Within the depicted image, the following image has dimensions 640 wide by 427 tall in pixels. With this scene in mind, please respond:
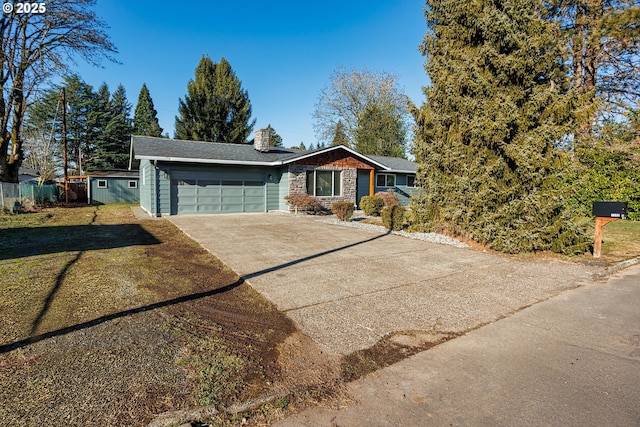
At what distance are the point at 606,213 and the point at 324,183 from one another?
11.7 metres

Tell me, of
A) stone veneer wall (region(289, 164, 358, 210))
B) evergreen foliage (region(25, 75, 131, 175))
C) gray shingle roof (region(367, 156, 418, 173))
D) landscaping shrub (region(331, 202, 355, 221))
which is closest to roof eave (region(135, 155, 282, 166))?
stone veneer wall (region(289, 164, 358, 210))

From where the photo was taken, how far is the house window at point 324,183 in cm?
1653

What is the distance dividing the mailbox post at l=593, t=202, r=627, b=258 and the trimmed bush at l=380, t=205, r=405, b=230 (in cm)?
484

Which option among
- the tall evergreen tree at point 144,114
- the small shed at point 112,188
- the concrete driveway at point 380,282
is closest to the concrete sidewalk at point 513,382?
the concrete driveway at point 380,282

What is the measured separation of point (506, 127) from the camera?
756 cm

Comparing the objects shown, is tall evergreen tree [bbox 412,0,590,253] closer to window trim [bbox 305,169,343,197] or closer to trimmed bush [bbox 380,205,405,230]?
trimmed bush [bbox 380,205,405,230]

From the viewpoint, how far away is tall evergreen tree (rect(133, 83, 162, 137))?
137ft

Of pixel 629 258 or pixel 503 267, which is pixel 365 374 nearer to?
pixel 503 267

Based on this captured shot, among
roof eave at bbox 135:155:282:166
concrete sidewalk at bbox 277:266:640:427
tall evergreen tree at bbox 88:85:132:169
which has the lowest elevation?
concrete sidewalk at bbox 277:266:640:427

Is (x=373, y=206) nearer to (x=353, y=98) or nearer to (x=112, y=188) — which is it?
(x=112, y=188)

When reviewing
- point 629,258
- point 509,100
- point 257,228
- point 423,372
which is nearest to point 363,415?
point 423,372

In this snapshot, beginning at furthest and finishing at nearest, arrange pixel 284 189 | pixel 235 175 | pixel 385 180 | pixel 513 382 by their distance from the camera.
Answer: pixel 385 180, pixel 284 189, pixel 235 175, pixel 513 382

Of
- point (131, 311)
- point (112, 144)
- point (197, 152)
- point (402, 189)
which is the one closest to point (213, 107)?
point (112, 144)

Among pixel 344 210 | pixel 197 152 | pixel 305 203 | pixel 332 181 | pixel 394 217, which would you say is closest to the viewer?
pixel 394 217
